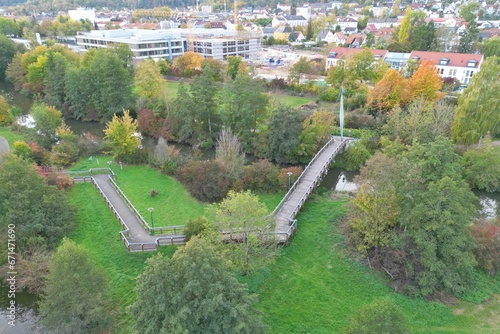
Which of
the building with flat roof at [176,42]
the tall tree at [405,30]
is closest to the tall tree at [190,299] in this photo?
the building with flat roof at [176,42]

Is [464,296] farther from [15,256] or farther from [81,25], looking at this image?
[81,25]

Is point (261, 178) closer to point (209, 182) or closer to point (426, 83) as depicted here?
point (209, 182)

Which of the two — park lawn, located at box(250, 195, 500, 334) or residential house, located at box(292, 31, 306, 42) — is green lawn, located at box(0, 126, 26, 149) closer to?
park lawn, located at box(250, 195, 500, 334)

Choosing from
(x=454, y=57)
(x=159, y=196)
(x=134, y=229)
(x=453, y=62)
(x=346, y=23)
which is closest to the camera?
(x=134, y=229)

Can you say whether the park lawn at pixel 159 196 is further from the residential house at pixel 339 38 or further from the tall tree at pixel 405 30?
the residential house at pixel 339 38

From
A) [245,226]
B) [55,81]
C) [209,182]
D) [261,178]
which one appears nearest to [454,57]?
[261,178]
